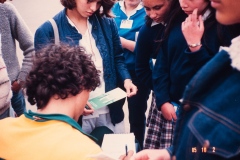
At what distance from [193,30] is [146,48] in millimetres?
509

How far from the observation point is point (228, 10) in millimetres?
977

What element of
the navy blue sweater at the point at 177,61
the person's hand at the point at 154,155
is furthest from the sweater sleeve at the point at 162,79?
the person's hand at the point at 154,155

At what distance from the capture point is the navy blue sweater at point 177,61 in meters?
1.57

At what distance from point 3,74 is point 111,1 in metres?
0.92

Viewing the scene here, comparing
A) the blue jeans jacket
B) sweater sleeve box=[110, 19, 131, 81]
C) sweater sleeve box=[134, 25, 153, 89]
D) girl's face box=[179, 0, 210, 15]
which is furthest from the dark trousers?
the blue jeans jacket

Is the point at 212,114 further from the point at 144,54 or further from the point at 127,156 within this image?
the point at 144,54

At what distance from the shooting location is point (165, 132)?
6.63 ft

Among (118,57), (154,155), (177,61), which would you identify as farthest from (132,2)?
(154,155)

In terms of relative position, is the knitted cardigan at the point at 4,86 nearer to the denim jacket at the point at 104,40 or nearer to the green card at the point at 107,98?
the denim jacket at the point at 104,40

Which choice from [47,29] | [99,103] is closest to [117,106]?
[99,103]

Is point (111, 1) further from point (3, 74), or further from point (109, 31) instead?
point (3, 74)

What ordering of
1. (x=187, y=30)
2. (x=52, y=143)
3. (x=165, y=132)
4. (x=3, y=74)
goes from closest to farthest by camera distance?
(x=52, y=143) → (x=187, y=30) → (x=3, y=74) → (x=165, y=132)

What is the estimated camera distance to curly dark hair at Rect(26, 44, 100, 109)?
133 centimetres

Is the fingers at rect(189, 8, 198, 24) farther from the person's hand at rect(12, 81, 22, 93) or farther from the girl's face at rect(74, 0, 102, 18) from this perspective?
the person's hand at rect(12, 81, 22, 93)
